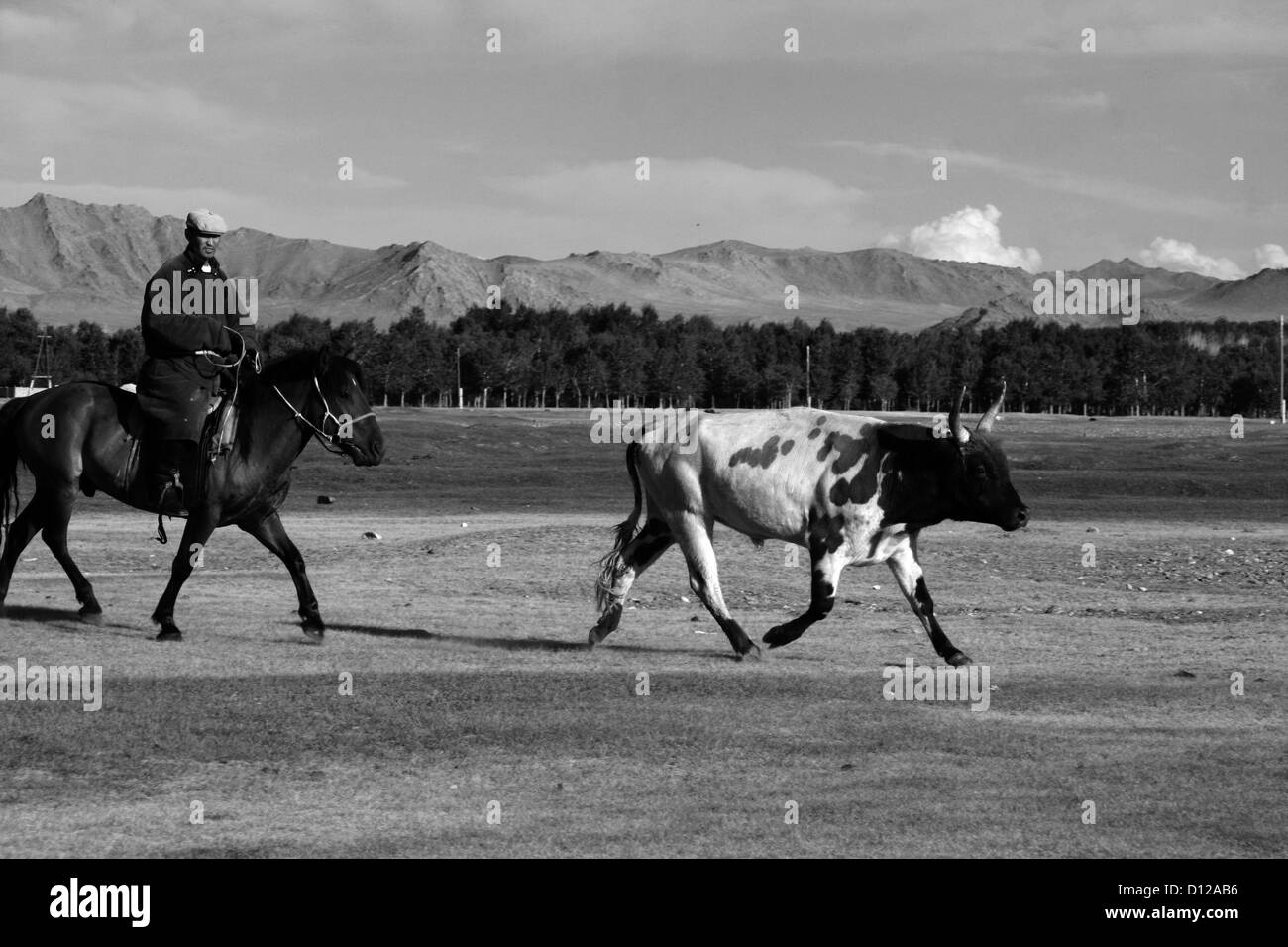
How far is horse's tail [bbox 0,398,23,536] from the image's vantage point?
18.6 metres

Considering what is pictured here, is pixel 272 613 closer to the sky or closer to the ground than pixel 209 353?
closer to the ground

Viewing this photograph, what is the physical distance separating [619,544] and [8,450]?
23.2 feet

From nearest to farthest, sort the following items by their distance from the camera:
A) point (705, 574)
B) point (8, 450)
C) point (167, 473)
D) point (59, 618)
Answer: point (705, 574) → point (167, 473) → point (8, 450) → point (59, 618)

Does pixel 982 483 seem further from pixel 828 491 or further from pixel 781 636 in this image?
pixel 781 636

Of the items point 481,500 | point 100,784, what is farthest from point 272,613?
point 481,500

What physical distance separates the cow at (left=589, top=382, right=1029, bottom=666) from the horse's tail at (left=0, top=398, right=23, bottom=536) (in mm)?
7025

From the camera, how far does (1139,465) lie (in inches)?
2753

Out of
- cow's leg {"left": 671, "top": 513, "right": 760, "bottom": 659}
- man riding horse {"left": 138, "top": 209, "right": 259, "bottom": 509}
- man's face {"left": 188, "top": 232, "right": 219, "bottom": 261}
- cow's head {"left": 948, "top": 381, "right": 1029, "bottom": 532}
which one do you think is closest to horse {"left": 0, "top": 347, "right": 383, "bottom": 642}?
man riding horse {"left": 138, "top": 209, "right": 259, "bottom": 509}

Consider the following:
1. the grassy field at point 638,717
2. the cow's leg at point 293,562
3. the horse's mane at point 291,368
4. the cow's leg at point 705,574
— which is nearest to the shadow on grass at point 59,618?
the grassy field at point 638,717

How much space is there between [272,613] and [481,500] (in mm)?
28203

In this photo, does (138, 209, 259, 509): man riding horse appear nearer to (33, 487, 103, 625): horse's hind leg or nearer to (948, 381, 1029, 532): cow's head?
(33, 487, 103, 625): horse's hind leg

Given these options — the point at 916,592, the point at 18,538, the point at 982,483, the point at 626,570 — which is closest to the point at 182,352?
the point at 18,538

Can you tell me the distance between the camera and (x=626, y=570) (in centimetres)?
1741
